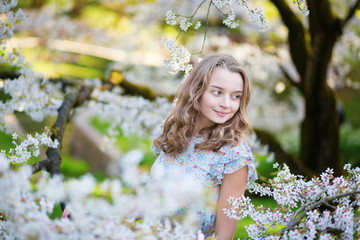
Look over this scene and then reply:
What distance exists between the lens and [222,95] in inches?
75.9

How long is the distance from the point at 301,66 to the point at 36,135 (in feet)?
9.55

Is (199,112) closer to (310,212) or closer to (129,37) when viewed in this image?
(310,212)

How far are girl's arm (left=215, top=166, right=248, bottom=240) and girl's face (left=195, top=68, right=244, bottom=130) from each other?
282mm

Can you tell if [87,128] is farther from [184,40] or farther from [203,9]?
[203,9]

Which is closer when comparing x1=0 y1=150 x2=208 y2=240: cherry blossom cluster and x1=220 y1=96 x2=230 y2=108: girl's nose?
x1=0 y1=150 x2=208 y2=240: cherry blossom cluster

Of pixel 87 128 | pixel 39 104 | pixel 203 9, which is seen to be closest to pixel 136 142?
pixel 87 128

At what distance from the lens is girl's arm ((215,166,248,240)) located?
5.91 feet

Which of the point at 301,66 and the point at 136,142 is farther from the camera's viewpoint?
the point at 136,142

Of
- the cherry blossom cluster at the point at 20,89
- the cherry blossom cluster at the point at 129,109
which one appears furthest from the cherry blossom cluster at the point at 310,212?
the cherry blossom cluster at the point at 129,109

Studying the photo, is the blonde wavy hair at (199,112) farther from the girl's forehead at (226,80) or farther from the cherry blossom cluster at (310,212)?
the cherry blossom cluster at (310,212)

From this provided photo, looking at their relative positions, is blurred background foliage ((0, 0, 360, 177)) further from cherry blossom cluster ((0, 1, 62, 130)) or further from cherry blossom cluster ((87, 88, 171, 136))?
cherry blossom cluster ((0, 1, 62, 130))

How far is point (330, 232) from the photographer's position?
1.44 m

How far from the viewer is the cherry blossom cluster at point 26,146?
6.45 feet

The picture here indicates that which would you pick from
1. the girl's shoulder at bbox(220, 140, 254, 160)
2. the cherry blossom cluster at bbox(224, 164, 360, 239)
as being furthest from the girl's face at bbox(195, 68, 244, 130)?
the cherry blossom cluster at bbox(224, 164, 360, 239)
